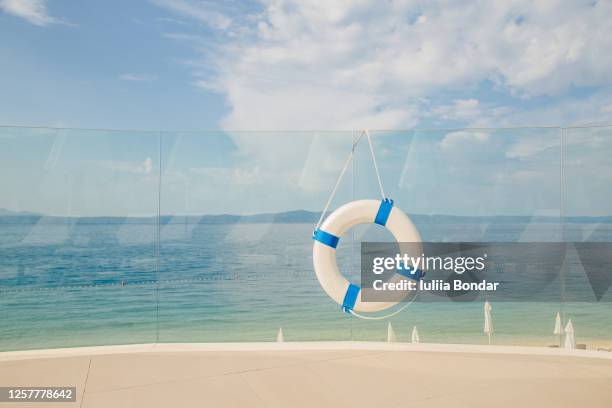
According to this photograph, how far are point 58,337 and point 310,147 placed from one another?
85.8 inches

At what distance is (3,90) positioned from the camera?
1450 centimetres

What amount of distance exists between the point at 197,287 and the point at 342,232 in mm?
1282

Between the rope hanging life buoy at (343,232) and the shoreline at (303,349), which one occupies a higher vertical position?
the rope hanging life buoy at (343,232)

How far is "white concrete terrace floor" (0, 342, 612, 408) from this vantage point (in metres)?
1.92

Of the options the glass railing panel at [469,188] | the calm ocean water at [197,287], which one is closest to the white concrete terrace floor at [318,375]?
the calm ocean water at [197,287]

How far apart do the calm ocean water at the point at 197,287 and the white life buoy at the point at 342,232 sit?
11.6 inches

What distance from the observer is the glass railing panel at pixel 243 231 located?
→ 3072mm

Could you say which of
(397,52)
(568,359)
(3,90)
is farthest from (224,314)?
(3,90)

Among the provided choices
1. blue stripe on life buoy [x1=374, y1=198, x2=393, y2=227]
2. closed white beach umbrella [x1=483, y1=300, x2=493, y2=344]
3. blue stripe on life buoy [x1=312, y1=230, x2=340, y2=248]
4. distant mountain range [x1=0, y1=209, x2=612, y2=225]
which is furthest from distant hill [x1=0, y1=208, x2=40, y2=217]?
closed white beach umbrella [x1=483, y1=300, x2=493, y2=344]

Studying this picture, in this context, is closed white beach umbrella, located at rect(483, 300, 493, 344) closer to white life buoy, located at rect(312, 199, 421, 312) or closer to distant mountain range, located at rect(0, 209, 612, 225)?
distant mountain range, located at rect(0, 209, 612, 225)

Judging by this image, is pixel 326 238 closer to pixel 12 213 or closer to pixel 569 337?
pixel 569 337

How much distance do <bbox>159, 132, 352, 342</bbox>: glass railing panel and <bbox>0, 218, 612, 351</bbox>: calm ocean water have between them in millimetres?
11

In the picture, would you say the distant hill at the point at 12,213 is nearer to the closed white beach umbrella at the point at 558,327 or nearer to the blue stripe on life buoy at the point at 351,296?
the blue stripe on life buoy at the point at 351,296

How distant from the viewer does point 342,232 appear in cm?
275
